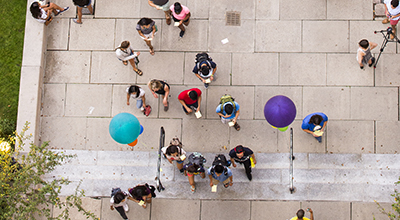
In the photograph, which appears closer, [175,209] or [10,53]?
[175,209]

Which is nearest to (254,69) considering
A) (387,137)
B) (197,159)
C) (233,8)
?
(233,8)

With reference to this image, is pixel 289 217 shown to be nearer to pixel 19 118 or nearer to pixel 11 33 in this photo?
pixel 19 118

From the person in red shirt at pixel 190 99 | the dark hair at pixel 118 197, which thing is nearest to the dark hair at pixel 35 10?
the person in red shirt at pixel 190 99

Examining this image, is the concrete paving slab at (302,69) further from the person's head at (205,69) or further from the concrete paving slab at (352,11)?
the person's head at (205,69)

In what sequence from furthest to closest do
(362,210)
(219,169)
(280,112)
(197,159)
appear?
(362,210)
(197,159)
(219,169)
(280,112)

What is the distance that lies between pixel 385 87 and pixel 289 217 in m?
4.57

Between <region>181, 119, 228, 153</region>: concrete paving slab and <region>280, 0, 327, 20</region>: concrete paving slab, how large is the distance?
381 cm

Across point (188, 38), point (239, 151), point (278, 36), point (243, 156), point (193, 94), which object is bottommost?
point (243, 156)

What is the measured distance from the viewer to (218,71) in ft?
30.9

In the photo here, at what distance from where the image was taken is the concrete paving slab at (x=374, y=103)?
29.6ft

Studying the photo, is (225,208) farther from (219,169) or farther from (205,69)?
(205,69)

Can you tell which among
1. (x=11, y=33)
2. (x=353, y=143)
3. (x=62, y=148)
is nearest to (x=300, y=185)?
(x=353, y=143)

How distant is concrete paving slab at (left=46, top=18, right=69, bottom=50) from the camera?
386 inches

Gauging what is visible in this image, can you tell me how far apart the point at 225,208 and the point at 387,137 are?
493 cm
